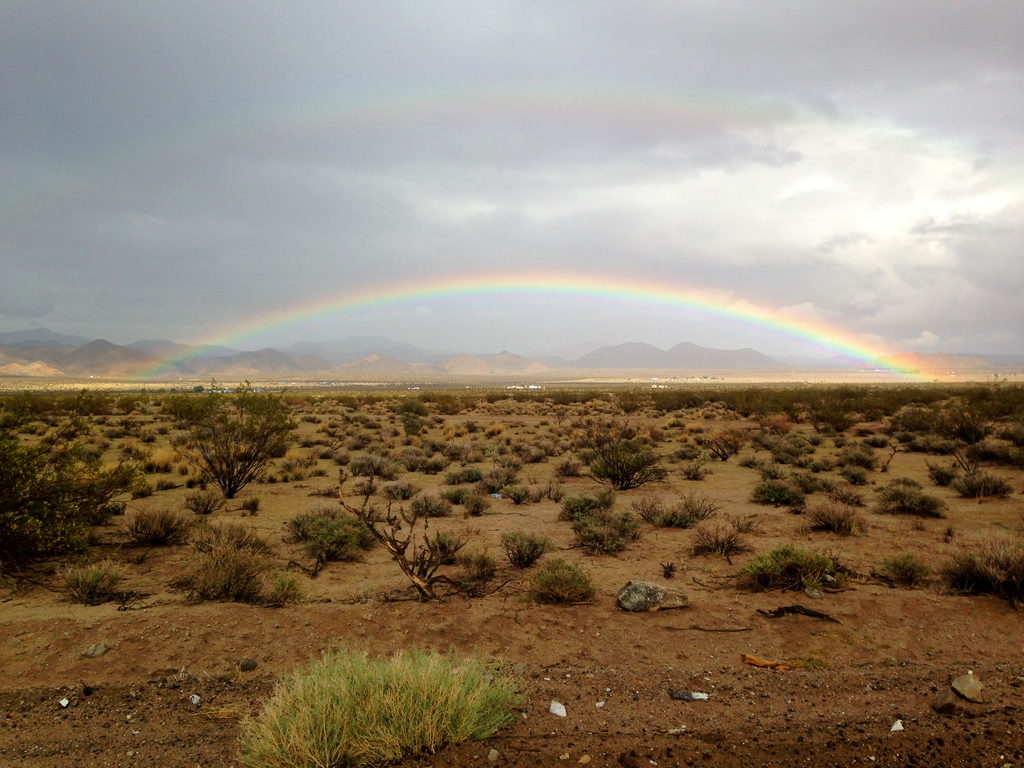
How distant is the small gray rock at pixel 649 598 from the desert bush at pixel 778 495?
7071mm

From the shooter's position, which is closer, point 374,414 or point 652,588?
point 652,588

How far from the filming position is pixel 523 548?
9.52 metres

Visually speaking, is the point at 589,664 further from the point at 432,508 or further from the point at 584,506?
the point at 432,508

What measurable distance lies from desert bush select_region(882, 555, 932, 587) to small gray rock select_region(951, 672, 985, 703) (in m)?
3.05

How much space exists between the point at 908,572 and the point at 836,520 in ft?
9.63

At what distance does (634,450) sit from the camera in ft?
62.5

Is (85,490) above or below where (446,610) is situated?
above

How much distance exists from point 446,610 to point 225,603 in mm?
2779

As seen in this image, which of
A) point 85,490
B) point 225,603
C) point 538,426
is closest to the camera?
point 225,603

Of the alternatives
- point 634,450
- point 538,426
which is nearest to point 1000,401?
point 538,426

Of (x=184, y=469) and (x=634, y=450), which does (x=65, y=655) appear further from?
(x=634, y=450)

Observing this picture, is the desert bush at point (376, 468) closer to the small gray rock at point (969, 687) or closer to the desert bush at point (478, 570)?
the desert bush at point (478, 570)

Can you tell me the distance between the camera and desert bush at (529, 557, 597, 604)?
7.75 metres

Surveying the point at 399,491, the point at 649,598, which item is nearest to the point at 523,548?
the point at 649,598
